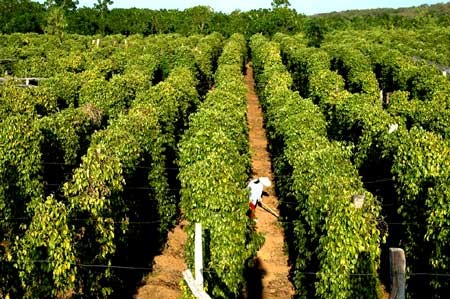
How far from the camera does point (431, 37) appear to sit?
53.5m

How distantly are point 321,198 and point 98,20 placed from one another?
66125 millimetres

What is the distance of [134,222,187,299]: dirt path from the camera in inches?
514

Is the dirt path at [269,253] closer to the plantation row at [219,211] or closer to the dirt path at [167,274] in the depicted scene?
the plantation row at [219,211]

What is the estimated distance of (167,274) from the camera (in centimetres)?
1395

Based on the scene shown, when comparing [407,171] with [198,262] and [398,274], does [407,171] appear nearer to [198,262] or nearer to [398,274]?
[398,274]

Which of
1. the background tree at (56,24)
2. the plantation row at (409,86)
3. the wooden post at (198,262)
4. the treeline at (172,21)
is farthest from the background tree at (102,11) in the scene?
the wooden post at (198,262)

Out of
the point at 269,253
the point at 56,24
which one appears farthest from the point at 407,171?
the point at 56,24

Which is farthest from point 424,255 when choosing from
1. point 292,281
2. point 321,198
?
point 292,281

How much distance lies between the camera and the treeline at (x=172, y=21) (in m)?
67.1

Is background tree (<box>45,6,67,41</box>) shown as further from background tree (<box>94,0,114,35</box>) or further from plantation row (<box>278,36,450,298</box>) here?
plantation row (<box>278,36,450,298</box>)

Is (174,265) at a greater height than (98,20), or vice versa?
(98,20)

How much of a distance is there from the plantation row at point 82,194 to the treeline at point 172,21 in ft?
162

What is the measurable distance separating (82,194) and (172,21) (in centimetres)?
6335

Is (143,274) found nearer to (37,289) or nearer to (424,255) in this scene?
(37,289)
